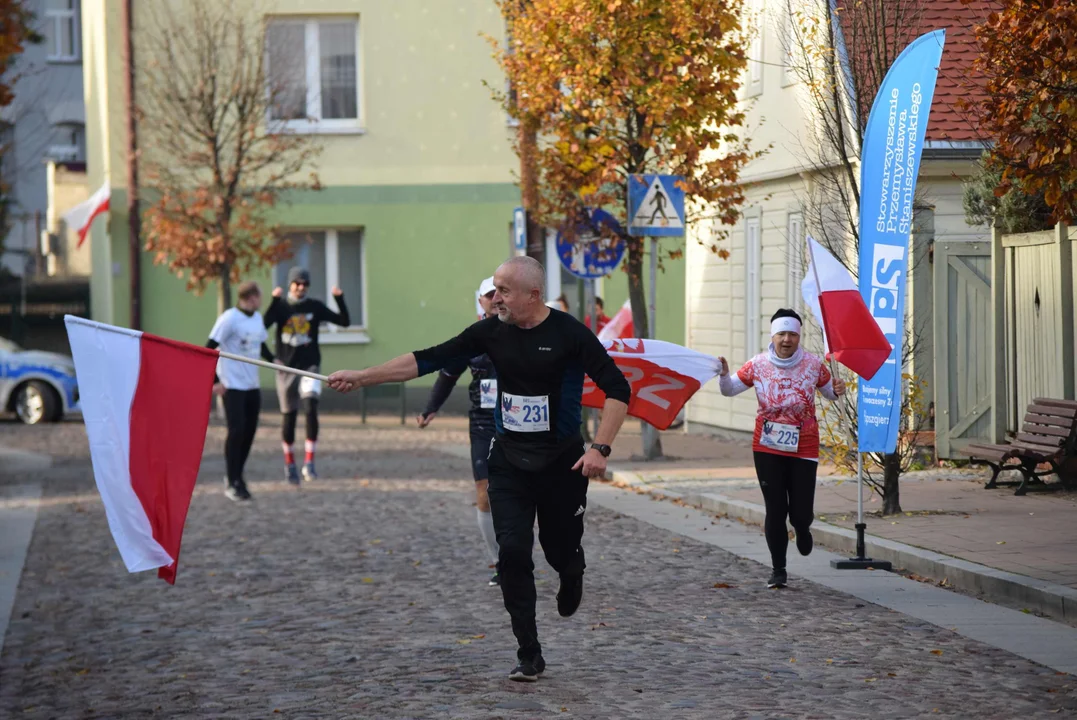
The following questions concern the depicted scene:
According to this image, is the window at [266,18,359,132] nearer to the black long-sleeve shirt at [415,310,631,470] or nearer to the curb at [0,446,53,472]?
the curb at [0,446,53,472]

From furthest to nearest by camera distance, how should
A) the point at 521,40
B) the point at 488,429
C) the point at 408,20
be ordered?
1. the point at 408,20
2. the point at 521,40
3. the point at 488,429

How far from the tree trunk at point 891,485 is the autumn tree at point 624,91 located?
6.13 meters

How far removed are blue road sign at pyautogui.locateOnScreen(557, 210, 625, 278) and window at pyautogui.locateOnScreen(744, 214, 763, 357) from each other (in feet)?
12.7

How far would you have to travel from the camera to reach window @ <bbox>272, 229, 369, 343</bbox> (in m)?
30.8

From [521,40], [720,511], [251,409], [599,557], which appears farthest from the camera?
[521,40]

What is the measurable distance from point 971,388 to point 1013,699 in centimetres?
1049

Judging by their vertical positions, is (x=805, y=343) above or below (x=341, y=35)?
below

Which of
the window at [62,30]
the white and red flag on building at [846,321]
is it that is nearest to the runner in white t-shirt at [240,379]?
the white and red flag on building at [846,321]

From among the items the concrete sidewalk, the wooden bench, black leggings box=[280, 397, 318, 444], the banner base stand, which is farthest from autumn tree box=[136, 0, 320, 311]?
the banner base stand

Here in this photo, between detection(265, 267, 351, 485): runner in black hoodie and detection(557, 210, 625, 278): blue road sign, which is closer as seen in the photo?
detection(265, 267, 351, 485): runner in black hoodie

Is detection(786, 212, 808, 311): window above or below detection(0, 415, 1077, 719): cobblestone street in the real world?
above

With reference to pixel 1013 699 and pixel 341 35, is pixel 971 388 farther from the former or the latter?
pixel 341 35

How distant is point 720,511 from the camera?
1465cm

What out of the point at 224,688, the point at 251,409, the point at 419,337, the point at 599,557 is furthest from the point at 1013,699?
the point at 419,337
